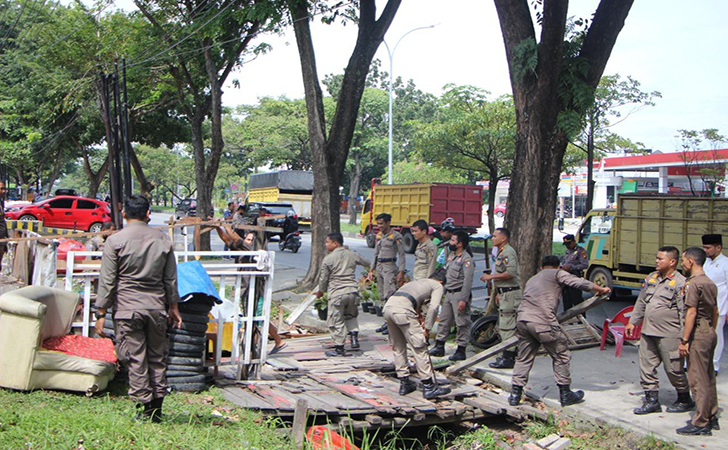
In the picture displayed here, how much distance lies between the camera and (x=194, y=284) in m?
6.36

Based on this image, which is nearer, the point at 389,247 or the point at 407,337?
the point at 407,337

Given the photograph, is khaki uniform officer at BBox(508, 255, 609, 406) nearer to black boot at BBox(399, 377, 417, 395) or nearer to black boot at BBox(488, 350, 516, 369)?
black boot at BBox(399, 377, 417, 395)

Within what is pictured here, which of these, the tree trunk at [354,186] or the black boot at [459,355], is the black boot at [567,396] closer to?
the black boot at [459,355]

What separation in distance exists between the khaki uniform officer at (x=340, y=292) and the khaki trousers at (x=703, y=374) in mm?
4325

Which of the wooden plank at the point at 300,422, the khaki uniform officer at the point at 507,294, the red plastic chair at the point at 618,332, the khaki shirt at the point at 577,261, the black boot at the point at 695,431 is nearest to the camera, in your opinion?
the wooden plank at the point at 300,422

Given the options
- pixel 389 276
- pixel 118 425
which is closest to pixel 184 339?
pixel 118 425

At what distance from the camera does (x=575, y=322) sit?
9656 millimetres

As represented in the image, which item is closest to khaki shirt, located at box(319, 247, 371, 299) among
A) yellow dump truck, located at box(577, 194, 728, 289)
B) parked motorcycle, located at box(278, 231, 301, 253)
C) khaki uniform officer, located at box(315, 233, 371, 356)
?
khaki uniform officer, located at box(315, 233, 371, 356)

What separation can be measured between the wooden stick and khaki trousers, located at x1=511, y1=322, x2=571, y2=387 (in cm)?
45

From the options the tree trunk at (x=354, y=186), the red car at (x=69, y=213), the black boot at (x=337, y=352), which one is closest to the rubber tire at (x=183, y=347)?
the black boot at (x=337, y=352)

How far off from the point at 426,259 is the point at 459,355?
5.32 feet

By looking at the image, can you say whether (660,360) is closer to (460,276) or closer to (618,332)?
(618,332)

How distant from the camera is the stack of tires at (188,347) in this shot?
6398 millimetres

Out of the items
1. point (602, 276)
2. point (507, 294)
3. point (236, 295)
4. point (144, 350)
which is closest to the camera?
point (144, 350)
